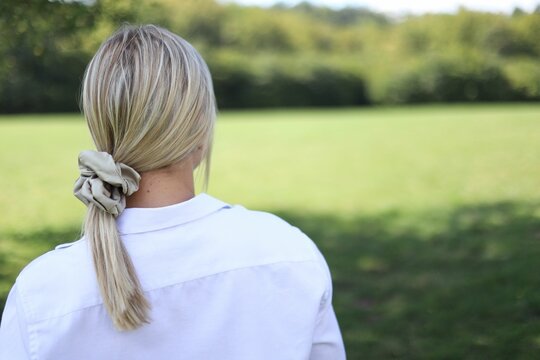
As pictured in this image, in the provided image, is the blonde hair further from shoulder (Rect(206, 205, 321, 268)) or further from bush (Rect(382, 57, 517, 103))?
bush (Rect(382, 57, 517, 103))

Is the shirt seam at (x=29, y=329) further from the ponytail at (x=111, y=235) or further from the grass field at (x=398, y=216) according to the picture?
the grass field at (x=398, y=216)

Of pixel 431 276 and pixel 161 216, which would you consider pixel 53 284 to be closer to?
pixel 161 216

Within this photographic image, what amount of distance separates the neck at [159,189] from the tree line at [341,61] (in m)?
18.4

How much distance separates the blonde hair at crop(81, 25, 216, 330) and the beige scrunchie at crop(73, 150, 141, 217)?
2 centimetres

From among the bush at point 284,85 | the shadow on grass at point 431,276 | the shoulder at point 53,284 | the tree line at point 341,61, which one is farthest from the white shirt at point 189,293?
the bush at point 284,85

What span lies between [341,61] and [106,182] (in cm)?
3524

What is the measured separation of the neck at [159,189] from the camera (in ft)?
4.59

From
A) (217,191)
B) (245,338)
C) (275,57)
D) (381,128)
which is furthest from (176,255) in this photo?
(275,57)

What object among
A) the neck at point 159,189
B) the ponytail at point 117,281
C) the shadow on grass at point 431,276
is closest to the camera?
the ponytail at point 117,281

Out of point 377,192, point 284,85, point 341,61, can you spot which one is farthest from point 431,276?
point 341,61

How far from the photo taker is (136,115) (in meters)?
1.31

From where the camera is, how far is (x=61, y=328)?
1.29 meters

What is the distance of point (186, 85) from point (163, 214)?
0.26m

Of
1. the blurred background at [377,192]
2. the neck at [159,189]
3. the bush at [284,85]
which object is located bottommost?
the bush at [284,85]
